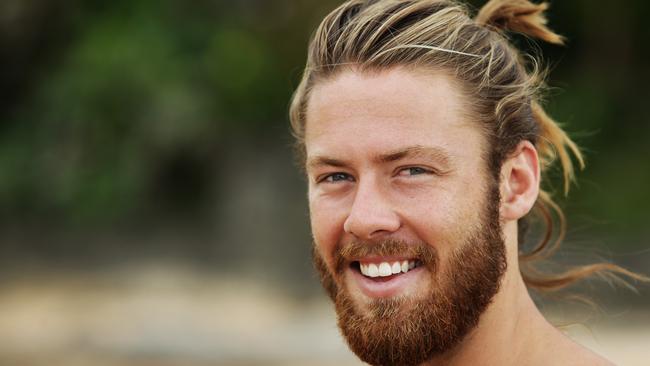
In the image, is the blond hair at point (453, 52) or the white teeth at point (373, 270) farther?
the blond hair at point (453, 52)

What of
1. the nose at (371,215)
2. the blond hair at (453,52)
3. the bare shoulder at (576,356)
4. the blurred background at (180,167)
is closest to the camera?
the nose at (371,215)

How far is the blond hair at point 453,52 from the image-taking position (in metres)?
3.15

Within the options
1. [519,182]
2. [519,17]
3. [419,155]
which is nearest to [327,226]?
[419,155]

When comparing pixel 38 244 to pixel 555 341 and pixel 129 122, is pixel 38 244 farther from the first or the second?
pixel 555 341

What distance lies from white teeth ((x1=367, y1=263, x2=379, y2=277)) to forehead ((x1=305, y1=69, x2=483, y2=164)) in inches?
13.3

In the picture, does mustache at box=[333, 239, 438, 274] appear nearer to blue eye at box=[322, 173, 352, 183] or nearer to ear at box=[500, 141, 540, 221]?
blue eye at box=[322, 173, 352, 183]

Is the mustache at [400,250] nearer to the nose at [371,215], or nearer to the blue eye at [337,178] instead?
the nose at [371,215]

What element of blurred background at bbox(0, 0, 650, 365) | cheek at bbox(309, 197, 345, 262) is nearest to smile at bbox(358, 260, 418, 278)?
cheek at bbox(309, 197, 345, 262)

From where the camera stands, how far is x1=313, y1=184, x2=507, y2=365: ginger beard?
2994 millimetres

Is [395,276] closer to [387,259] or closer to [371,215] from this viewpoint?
[387,259]

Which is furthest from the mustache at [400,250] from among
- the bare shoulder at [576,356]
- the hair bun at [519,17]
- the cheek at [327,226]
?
the hair bun at [519,17]

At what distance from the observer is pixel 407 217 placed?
2980mm

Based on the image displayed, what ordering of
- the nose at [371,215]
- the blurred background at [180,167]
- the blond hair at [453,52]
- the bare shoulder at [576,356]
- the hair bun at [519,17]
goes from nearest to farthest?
the nose at [371,215]
the bare shoulder at [576,356]
the blond hair at [453,52]
the hair bun at [519,17]
the blurred background at [180,167]

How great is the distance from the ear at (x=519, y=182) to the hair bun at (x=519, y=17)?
0.53m
